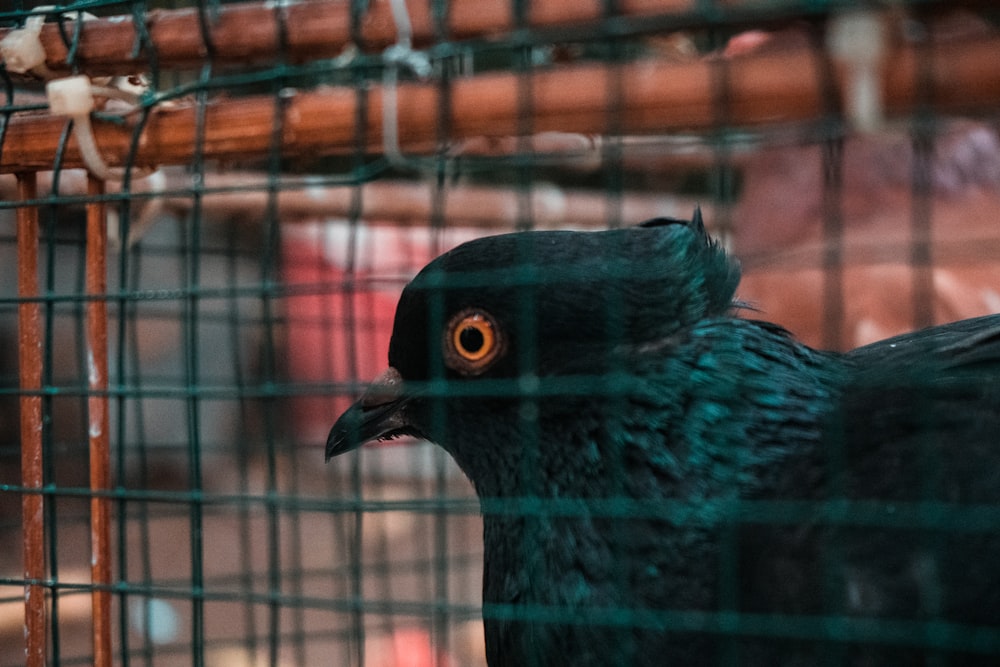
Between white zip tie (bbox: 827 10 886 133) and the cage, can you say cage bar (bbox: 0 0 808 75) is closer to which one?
the cage

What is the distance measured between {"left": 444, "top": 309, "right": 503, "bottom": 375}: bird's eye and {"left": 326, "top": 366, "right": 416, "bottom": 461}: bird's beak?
166 millimetres

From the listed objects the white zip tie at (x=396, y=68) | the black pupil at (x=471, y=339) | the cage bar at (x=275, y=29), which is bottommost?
the black pupil at (x=471, y=339)

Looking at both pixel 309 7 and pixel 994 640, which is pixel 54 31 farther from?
pixel 994 640

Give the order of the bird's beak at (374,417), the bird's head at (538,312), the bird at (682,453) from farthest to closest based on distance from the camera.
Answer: the bird's beak at (374,417)
the bird's head at (538,312)
the bird at (682,453)

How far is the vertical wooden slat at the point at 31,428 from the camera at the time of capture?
1.93m

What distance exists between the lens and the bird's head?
5.46 feet

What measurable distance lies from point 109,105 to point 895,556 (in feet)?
5.67

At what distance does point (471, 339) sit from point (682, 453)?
44 centimetres

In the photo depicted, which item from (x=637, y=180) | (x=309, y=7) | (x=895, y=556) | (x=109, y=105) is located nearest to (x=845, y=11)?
(x=895, y=556)

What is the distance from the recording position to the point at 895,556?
1341 mm

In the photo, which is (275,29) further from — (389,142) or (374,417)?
(374,417)

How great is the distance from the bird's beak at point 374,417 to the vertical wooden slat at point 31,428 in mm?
630

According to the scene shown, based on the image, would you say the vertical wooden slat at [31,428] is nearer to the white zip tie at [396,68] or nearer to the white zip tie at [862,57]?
the white zip tie at [396,68]

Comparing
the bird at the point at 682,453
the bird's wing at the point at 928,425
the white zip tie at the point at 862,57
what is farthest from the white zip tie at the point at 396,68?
the bird's wing at the point at 928,425
